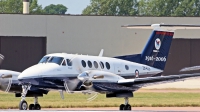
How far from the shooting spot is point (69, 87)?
30547mm

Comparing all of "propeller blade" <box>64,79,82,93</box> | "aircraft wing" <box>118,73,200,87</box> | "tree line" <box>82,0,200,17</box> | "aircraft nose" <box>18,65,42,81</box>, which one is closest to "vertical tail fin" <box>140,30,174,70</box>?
"aircraft wing" <box>118,73,200,87</box>

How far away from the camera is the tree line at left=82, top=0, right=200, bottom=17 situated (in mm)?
131625

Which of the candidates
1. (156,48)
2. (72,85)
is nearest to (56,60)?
(72,85)

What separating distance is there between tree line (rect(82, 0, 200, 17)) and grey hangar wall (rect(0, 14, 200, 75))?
64.5 metres

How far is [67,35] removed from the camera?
64.0 meters

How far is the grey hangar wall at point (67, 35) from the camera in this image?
6278 cm

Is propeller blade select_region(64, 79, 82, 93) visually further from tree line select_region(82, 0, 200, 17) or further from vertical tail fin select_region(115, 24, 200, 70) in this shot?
tree line select_region(82, 0, 200, 17)

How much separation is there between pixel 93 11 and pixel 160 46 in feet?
361

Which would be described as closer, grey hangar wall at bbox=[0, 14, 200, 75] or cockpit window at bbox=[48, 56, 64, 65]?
cockpit window at bbox=[48, 56, 64, 65]

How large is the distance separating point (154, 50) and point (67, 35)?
1183 inches

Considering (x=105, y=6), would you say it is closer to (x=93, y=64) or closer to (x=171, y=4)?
(x=171, y=4)

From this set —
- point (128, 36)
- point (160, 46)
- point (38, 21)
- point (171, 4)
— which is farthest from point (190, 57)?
point (171, 4)

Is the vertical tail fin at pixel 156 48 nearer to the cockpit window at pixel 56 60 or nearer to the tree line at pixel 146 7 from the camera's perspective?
the cockpit window at pixel 56 60

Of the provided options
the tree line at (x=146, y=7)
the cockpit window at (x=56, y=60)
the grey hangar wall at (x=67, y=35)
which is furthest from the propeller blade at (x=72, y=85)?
the tree line at (x=146, y=7)
